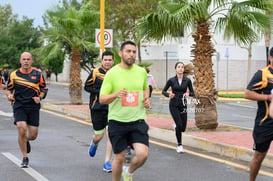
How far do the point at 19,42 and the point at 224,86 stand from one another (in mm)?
28499

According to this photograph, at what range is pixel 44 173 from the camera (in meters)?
7.99

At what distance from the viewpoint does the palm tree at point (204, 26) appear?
39.7 ft

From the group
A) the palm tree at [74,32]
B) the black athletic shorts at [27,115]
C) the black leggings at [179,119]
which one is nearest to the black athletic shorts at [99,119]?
the black athletic shorts at [27,115]

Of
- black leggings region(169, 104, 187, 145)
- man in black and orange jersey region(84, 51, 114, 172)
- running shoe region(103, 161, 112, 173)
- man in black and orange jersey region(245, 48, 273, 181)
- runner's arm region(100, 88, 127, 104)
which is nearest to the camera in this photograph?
runner's arm region(100, 88, 127, 104)

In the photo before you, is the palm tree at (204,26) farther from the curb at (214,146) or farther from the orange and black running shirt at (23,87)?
the orange and black running shirt at (23,87)

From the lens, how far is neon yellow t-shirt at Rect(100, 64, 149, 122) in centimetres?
616

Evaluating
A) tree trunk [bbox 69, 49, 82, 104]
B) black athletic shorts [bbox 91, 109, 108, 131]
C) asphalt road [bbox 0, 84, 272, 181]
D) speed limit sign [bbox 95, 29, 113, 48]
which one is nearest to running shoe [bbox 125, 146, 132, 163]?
asphalt road [bbox 0, 84, 272, 181]

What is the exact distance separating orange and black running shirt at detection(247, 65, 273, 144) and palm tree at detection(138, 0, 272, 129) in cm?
573

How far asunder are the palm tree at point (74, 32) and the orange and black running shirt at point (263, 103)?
1405 cm

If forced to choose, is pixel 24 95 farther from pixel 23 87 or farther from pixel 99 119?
pixel 99 119

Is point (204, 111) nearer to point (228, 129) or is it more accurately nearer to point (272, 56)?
point (228, 129)

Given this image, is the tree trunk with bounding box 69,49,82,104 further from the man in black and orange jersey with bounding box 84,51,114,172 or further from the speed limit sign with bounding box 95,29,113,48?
the man in black and orange jersey with bounding box 84,51,114,172

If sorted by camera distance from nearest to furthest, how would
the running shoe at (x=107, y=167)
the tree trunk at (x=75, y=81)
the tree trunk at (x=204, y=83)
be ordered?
the running shoe at (x=107, y=167), the tree trunk at (x=204, y=83), the tree trunk at (x=75, y=81)

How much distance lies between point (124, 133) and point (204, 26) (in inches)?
267
